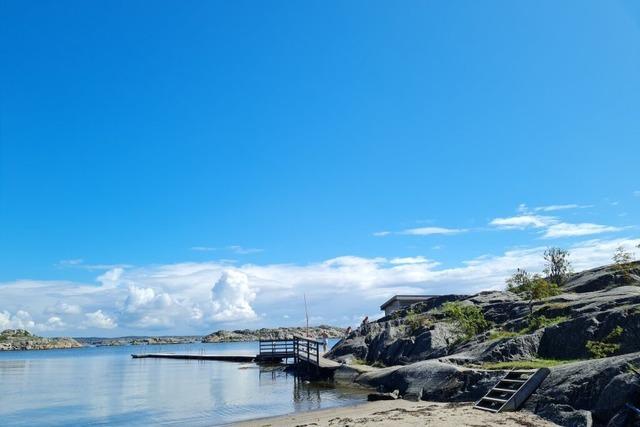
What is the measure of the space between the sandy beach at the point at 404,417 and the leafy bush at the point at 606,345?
4703 millimetres

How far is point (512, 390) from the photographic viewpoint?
53.8 ft

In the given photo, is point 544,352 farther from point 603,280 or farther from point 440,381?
point 603,280

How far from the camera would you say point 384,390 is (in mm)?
25734

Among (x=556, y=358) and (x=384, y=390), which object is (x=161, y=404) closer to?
(x=384, y=390)

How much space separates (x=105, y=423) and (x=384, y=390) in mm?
13504

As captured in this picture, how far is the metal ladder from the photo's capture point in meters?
15.6

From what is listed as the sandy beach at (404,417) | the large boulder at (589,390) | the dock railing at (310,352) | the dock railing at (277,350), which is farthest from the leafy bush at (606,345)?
the dock railing at (277,350)

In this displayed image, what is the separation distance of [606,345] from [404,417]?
7.68 metres

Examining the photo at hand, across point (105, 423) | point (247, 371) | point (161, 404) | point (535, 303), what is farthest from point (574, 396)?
point (247, 371)

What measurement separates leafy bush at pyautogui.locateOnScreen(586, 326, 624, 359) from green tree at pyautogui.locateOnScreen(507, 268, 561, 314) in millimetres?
10062

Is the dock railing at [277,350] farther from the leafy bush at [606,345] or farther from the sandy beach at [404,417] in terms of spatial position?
the leafy bush at [606,345]

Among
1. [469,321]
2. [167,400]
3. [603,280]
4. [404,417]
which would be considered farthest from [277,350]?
[404,417]

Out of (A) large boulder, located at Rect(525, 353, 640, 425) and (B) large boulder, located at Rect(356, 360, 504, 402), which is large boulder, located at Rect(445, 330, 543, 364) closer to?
(B) large boulder, located at Rect(356, 360, 504, 402)

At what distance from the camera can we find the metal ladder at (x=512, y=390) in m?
15.6
